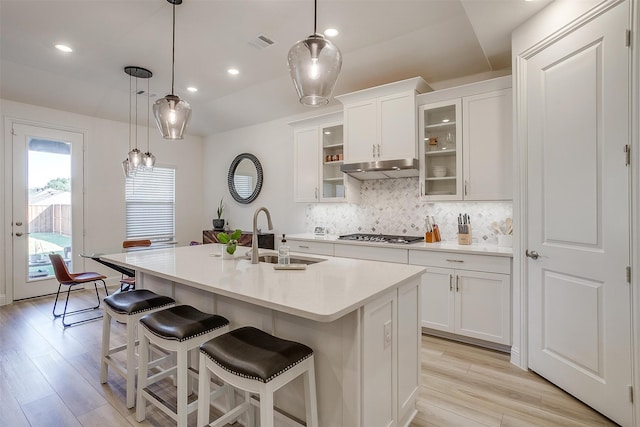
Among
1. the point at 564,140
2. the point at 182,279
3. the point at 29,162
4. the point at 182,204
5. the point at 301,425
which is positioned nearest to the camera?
the point at 301,425

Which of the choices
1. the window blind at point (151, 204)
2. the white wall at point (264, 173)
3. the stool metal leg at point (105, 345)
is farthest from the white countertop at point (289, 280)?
the window blind at point (151, 204)

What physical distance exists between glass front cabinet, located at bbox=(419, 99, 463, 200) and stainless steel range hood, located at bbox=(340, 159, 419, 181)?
7.4 inches

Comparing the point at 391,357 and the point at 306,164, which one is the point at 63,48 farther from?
the point at 391,357

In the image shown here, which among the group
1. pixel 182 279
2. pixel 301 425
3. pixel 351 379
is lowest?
pixel 301 425

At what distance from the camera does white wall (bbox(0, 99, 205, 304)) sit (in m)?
4.40

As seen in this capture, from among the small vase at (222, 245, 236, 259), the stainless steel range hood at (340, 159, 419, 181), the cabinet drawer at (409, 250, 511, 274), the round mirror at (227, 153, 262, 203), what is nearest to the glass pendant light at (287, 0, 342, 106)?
the small vase at (222, 245, 236, 259)

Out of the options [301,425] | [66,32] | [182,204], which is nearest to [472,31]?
[301,425]

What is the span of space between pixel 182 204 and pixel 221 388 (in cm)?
504

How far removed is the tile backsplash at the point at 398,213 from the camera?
3.44m

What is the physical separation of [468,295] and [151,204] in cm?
546

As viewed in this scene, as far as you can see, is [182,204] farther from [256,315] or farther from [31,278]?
[256,315]

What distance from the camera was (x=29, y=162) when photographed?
461 cm

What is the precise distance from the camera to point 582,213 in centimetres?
214

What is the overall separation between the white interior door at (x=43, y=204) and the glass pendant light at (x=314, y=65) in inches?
198
